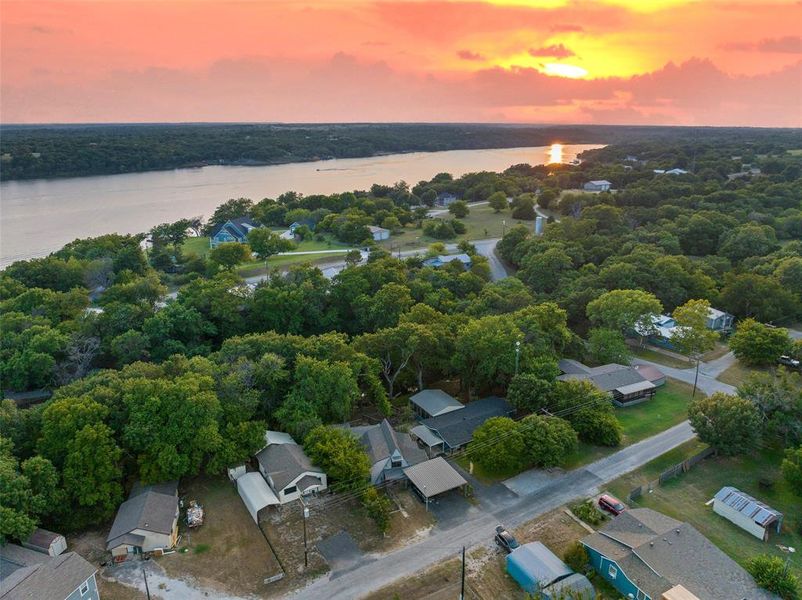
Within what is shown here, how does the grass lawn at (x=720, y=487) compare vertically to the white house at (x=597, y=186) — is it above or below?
below

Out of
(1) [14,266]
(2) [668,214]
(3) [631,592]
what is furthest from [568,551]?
(2) [668,214]

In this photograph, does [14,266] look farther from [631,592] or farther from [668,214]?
[668,214]

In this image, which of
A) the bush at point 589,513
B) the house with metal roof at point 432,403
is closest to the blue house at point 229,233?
the house with metal roof at point 432,403

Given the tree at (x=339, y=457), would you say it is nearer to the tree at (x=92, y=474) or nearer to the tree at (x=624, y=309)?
the tree at (x=92, y=474)

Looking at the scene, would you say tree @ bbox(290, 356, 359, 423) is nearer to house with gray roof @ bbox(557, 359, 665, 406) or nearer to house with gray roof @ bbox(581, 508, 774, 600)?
house with gray roof @ bbox(557, 359, 665, 406)

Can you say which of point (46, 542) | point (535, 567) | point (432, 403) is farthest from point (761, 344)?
point (46, 542)
